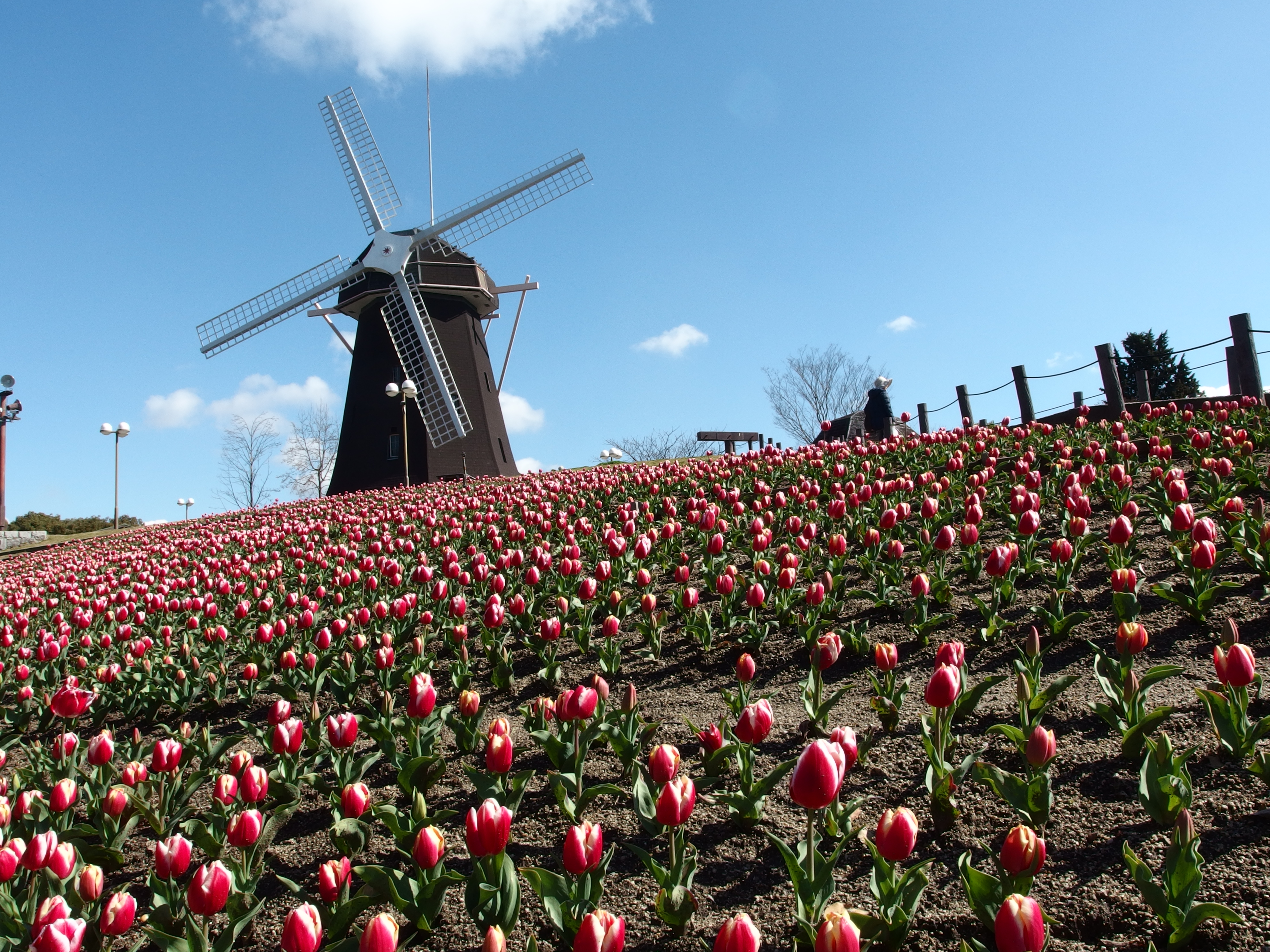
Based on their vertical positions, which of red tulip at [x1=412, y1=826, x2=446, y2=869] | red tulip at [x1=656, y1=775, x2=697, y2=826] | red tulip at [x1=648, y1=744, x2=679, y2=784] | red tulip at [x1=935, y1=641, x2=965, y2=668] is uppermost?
red tulip at [x1=935, y1=641, x2=965, y2=668]

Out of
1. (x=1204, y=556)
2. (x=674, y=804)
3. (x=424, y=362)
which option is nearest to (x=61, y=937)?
(x=674, y=804)

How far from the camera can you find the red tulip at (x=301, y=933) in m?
1.76

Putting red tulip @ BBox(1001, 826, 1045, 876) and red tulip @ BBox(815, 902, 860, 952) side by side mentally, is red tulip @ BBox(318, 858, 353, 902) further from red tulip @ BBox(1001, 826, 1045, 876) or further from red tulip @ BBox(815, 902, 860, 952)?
red tulip @ BBox(1001, 826, 1045, 876)

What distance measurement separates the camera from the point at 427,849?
2.21 meters

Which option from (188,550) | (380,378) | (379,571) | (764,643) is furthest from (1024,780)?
(380,378)

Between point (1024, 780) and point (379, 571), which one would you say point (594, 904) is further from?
point (379, 571)

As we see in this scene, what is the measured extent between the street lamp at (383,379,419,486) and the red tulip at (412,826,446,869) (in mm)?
16187

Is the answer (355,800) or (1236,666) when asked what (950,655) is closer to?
(1236,666)

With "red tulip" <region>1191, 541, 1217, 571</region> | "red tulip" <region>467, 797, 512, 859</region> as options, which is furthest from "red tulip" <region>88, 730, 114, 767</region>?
"red tulip" <region>1191, 541, 1217, 571</region>

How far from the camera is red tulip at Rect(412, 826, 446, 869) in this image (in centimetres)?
219

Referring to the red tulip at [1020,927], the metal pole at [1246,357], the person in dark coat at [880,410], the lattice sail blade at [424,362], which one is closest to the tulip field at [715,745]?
the red tulip at [1020,927]

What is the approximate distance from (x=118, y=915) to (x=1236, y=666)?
3498mm

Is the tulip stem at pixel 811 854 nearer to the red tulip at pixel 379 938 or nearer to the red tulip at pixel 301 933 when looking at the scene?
the red tulip at pixel 379 938

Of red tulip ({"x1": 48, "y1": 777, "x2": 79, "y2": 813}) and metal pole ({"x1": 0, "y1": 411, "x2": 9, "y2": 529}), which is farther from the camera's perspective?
metal pole ({"x1": 0, "y1": 411, "x2": 9, "y2": 529})
